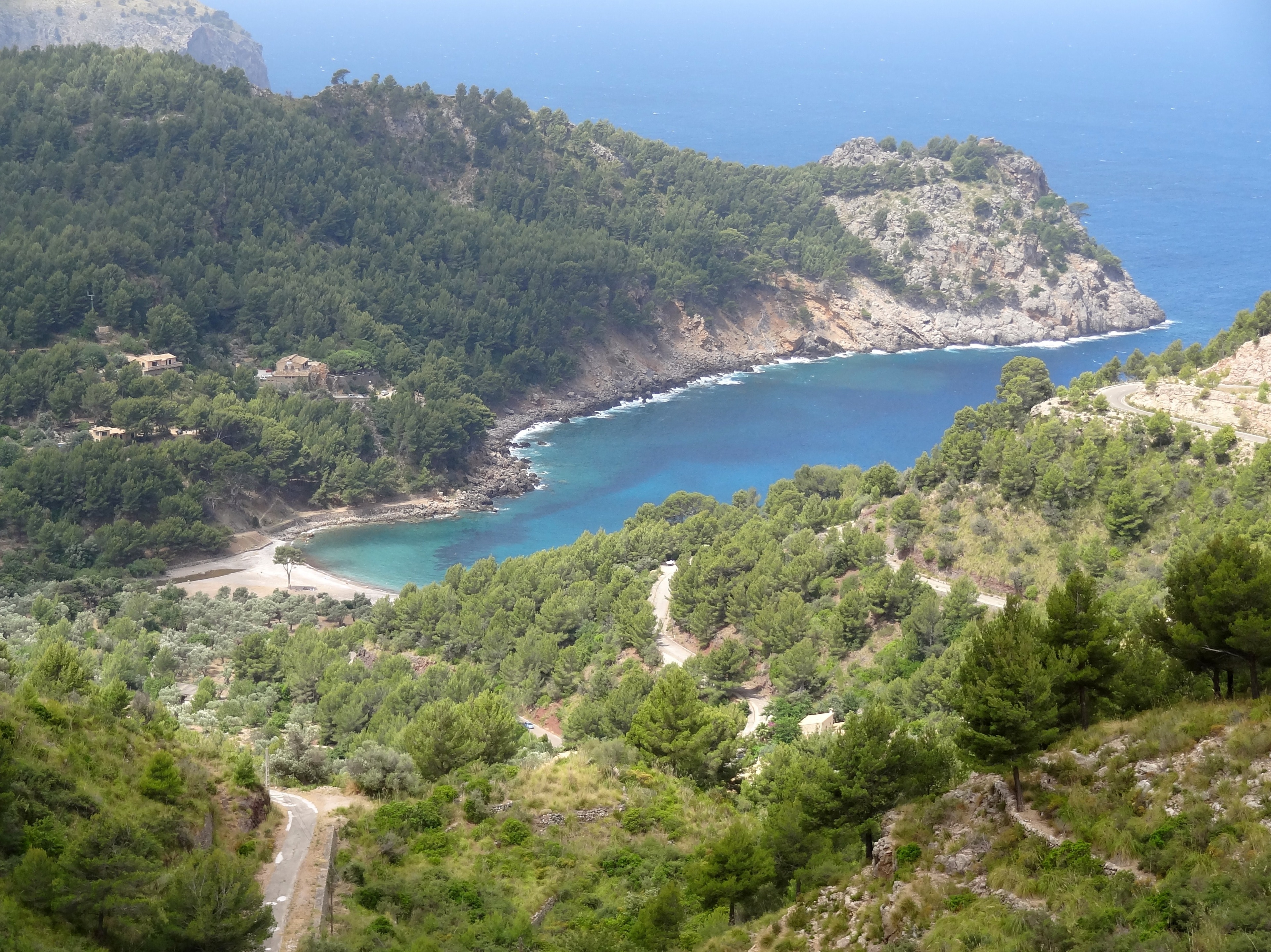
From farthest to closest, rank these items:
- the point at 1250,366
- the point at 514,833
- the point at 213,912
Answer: the point at 1250,366
the point at 514,833
the point at 213,912

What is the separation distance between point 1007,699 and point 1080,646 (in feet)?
10.4

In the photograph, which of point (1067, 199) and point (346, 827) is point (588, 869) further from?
point (1067, 199)

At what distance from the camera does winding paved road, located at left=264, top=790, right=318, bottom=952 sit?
2228cm

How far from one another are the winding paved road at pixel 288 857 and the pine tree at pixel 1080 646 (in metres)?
14.3

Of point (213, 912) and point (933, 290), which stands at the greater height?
point (933, 290)

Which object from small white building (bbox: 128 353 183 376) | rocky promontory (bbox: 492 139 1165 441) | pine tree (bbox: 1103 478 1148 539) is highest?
rocky promontory (bbox: 492 139 1165 441)

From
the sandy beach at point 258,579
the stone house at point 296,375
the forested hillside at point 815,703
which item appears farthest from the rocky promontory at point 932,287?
the forested hillside at point 815,703

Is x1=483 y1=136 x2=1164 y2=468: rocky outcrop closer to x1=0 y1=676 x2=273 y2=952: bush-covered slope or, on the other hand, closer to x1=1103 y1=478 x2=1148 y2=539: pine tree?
x1=1103 y1=478 x2=1148 y2=539: pine tree

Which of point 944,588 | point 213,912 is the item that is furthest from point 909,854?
point 944,588

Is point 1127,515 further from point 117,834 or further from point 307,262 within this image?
point 307,262

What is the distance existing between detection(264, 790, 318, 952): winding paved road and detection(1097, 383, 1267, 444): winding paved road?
38.6 m

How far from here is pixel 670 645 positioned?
54281 mm

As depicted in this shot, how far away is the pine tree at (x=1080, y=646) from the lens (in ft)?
80.6

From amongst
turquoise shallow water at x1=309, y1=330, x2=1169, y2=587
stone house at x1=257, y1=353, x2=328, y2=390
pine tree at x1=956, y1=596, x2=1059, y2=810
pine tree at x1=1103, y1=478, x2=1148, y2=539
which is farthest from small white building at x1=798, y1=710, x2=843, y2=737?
stone house at x1=257, y1=353, x2=328, y2=390
